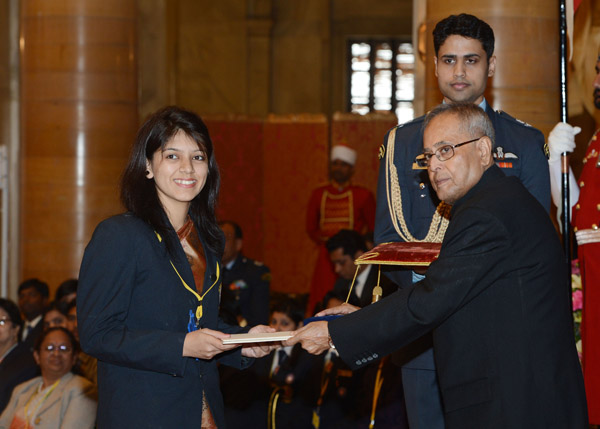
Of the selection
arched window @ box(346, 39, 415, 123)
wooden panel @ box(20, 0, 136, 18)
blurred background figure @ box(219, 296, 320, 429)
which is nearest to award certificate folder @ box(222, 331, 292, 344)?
blurred background figure @ box(219, 296, 320, 429)

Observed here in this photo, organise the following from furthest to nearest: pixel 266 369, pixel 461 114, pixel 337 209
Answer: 1. pixel 337 209
2. pixel 266 369
3. pixel 461 114

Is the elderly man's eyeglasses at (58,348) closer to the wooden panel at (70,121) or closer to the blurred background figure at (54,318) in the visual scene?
the blurred background figure at (54,318)

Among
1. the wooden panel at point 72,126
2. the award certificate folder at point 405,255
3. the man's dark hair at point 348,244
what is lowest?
the man's dark hair at point 348,244

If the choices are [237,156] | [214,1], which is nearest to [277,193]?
[237,156]

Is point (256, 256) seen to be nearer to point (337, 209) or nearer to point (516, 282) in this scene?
point (337, 209)

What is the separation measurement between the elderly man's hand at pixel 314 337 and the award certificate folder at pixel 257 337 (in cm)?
12

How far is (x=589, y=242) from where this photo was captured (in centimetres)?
475

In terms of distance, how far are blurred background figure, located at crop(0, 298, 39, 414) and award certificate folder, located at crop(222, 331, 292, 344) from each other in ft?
12.7

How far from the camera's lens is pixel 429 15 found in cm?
682

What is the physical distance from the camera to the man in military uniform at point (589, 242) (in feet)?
15.3

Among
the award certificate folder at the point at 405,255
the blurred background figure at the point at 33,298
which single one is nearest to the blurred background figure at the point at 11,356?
the blurred background figure at the point at 33,298

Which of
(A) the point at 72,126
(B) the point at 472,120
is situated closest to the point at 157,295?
(B) the point at 472,120

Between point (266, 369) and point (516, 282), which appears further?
point (266, 369)

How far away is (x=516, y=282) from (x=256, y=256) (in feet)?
33.6
